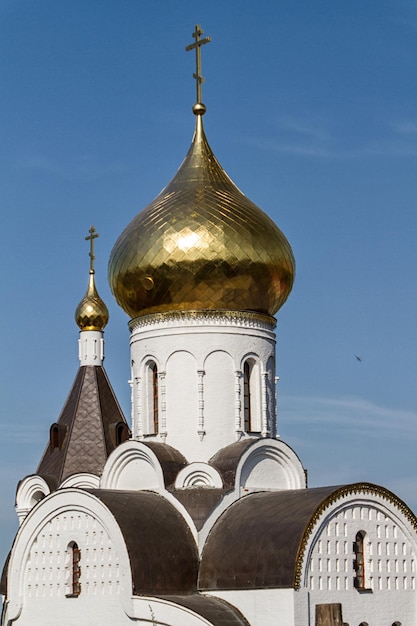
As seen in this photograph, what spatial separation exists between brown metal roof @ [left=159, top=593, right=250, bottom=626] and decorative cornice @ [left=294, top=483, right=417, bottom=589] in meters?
0.99

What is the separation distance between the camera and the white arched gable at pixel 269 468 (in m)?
18.0

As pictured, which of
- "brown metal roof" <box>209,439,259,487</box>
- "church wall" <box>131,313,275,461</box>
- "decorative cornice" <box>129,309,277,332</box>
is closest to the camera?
"brown metal roof" <box>209,439,259,487</box>

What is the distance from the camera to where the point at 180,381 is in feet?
61.1

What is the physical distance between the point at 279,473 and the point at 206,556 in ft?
6.48

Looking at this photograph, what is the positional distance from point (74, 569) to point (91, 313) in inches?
329

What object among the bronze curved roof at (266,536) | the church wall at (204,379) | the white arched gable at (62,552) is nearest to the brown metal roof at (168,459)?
the church wall at (204,379)

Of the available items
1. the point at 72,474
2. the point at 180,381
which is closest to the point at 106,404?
the point at 72,474

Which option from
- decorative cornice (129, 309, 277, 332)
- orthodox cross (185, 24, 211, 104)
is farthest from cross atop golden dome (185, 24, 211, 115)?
decorative cornice (129, 309, 277, 332)

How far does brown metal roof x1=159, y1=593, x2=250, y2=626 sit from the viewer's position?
16.1 meters

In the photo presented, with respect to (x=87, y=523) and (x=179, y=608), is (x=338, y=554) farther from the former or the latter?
(x=87, y=523)

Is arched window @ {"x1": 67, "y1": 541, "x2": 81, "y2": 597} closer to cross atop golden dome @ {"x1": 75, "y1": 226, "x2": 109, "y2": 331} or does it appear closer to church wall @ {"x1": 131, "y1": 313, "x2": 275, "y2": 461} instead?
church wall @ {"x1": 131, "y1": 313, "x2": 275, "y2": 461}

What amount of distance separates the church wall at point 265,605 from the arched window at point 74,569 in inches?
82.0

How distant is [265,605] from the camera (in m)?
16.2

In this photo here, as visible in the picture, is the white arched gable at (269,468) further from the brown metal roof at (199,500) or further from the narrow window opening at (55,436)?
the narrow window opening at (55,436)
